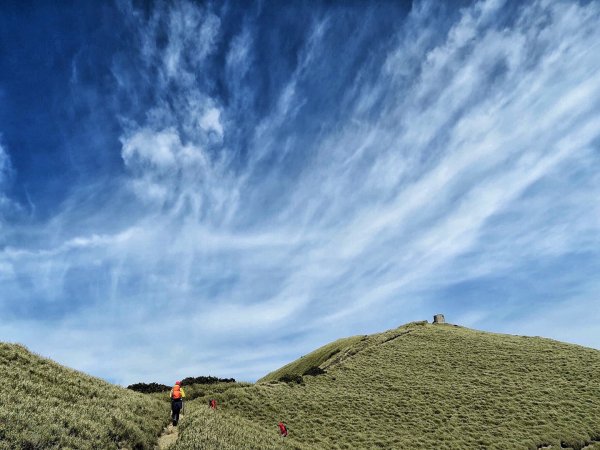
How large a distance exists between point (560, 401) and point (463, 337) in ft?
60.9

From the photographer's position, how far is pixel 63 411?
15516 millimetres

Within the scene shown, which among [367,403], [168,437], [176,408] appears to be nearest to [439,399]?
[367,403]

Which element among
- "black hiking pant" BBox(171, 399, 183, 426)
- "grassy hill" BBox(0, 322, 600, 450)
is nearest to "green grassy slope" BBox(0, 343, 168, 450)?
"grassy hill" BBox(0, 322, 600, 450)

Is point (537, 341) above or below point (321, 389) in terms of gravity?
above

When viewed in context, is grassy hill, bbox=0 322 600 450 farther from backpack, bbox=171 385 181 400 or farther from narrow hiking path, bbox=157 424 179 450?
backpack, bbox=171 385 181 400

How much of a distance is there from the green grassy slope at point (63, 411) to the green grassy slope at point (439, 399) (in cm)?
322

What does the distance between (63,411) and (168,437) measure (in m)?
5.47

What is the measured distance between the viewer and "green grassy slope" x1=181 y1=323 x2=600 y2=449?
27.1m

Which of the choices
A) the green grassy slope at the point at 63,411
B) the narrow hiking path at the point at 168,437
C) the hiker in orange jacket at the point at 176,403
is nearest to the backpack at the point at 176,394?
the hiker in orange jacket at the point at 176,403

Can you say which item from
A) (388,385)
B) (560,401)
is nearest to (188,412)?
(388,385)

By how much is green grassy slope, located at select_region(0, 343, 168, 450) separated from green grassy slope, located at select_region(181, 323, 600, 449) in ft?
10.6

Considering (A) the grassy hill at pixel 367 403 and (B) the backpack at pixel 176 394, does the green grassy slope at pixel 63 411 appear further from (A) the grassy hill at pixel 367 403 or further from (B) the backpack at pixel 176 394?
(B) the backpack at pixel 176 394

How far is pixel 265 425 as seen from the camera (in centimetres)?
2762

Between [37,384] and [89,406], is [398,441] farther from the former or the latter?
[37,384]
